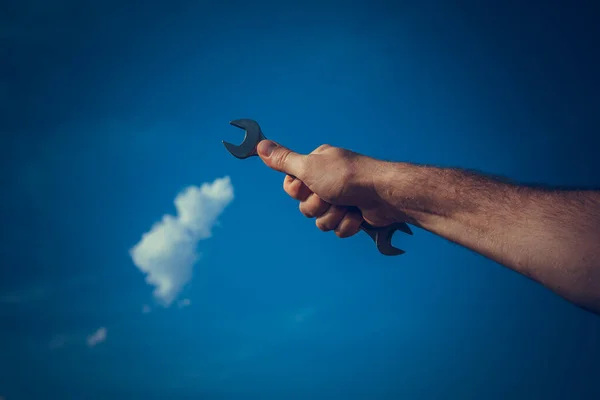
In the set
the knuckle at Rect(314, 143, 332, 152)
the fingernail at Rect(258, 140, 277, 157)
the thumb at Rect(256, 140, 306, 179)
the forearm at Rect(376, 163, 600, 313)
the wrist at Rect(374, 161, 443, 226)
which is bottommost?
the forearm at Rect(376, 163, 600, 313)

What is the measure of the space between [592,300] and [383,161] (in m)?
1.43

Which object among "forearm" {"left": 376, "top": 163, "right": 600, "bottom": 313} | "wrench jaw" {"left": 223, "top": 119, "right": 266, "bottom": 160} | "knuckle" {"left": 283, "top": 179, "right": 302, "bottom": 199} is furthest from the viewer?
"wrench jaw" {"left": 223, "top": 119, "right": 266, "bottom": 160}

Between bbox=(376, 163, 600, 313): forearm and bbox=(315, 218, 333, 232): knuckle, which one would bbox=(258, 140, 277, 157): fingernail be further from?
bbox=(376, 163, 600, 313): forearm

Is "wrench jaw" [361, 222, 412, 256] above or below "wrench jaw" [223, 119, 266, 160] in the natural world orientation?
below

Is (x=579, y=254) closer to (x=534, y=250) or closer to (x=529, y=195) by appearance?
(x=534, y=250)

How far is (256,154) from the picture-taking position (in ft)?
10.4

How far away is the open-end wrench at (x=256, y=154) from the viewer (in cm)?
302

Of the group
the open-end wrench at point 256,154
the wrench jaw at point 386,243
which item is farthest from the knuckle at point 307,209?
the wrench jaw at point 386,243

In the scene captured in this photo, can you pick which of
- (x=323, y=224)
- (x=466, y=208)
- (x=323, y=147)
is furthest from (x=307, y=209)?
(x=466, y=208)

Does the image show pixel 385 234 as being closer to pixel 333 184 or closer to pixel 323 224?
pixel 323 224

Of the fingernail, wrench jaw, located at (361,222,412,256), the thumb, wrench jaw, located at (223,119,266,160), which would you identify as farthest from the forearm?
wrench jaw, located at (223,119,266,160)

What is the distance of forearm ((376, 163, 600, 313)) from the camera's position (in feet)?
4.45

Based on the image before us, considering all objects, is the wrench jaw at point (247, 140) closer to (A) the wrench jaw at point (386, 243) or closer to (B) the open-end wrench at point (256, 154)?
(B) the open-end wrench at point (256, 154)

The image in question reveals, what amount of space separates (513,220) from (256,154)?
2154mm
